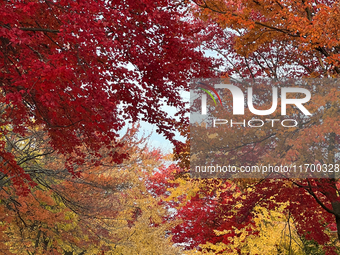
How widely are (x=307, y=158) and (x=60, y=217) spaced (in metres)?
8.09

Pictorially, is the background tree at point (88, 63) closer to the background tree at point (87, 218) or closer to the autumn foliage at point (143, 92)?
the autumn foliage at point (143, 92)

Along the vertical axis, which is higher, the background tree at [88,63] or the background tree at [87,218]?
the background tree at [88,63]

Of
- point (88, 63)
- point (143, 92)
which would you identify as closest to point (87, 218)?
point (143, 92)

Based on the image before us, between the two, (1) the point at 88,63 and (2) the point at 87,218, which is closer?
(1) the point at 88,63

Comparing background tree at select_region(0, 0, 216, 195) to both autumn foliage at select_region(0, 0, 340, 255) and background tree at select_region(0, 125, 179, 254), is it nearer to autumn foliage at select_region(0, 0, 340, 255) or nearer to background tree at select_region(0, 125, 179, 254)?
autumn foliage at select_region(0, 0, 340, 255)

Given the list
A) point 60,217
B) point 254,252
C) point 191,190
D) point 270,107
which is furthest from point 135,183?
point 270,107

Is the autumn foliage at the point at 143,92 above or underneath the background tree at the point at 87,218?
above

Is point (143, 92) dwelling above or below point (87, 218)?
above

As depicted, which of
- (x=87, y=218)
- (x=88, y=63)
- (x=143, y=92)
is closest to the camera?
(x=88, y=63)

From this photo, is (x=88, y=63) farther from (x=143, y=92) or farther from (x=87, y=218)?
(x=87, y=218)

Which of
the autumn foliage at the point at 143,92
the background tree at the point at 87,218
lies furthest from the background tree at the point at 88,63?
the background tree at the point at 87,218

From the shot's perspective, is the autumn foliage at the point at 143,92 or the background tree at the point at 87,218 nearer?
the autumn foliage at the point at 143,92

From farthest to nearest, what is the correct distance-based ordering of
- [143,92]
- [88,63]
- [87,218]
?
[87,218] < [143,92] < [88,63]

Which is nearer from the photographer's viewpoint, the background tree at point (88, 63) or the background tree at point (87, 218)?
the background tree at point (88, 63)
